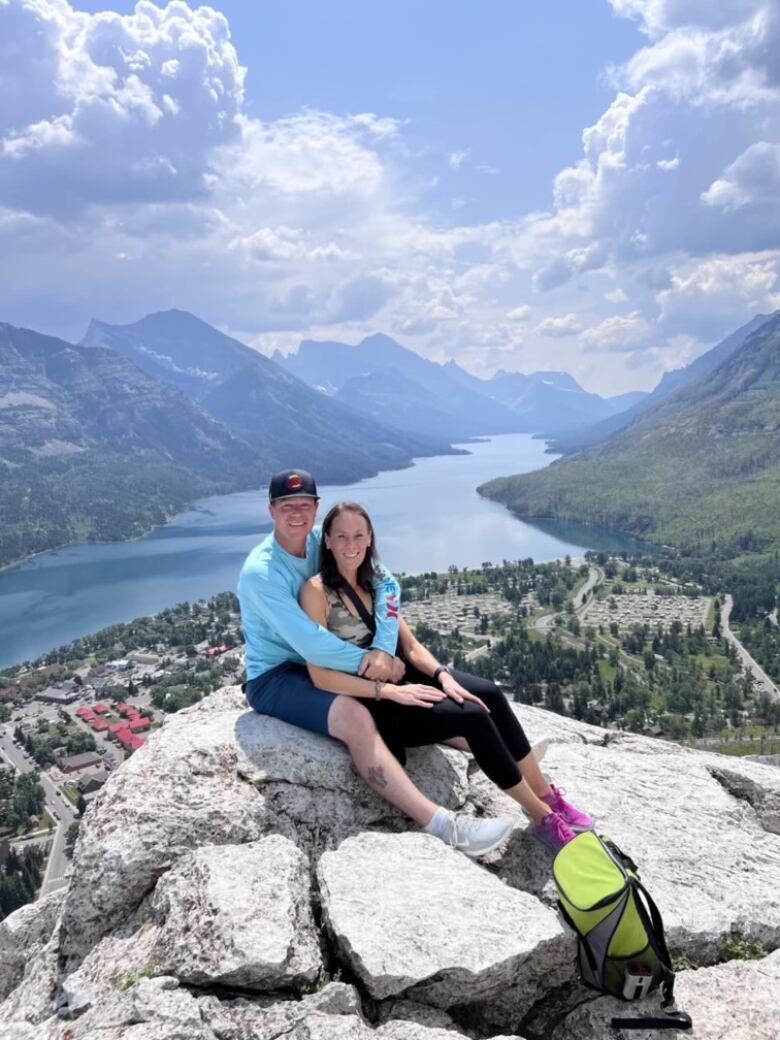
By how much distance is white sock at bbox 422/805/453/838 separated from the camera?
505 centimetres

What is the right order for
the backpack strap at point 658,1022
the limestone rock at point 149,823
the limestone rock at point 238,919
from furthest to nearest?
1. the limestone rock at point 149,823
2. the backpack strap at point 658,1022
3. the limestone rock at point 238,919

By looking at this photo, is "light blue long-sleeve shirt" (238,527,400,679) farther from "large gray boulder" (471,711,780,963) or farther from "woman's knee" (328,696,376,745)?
"large gray boulder" (471,711,780,963)

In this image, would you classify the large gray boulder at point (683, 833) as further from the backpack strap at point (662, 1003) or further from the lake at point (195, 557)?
the lake at point (195, 557)

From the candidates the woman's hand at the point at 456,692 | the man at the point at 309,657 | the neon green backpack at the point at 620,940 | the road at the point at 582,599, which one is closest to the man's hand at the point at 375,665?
the man at the point at 309,657

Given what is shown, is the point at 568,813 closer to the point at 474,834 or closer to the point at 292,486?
the point at 474,834

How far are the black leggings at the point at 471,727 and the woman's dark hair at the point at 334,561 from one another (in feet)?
3.20

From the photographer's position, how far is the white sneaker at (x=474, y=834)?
4941mm

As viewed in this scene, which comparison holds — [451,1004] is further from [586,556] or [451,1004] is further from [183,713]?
[586,556]

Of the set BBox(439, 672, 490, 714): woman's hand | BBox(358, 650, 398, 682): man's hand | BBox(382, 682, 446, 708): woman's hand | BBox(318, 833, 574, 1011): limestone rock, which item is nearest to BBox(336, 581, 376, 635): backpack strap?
BBox(358, 650, 398, 682): man's hand

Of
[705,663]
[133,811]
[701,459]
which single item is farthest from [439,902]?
[701,459]

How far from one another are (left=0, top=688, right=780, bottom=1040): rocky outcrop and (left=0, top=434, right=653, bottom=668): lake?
64.1 m

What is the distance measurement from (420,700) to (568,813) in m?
1.47

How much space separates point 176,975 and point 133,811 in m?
1.50

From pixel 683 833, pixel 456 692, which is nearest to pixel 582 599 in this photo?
pixel 683 833
